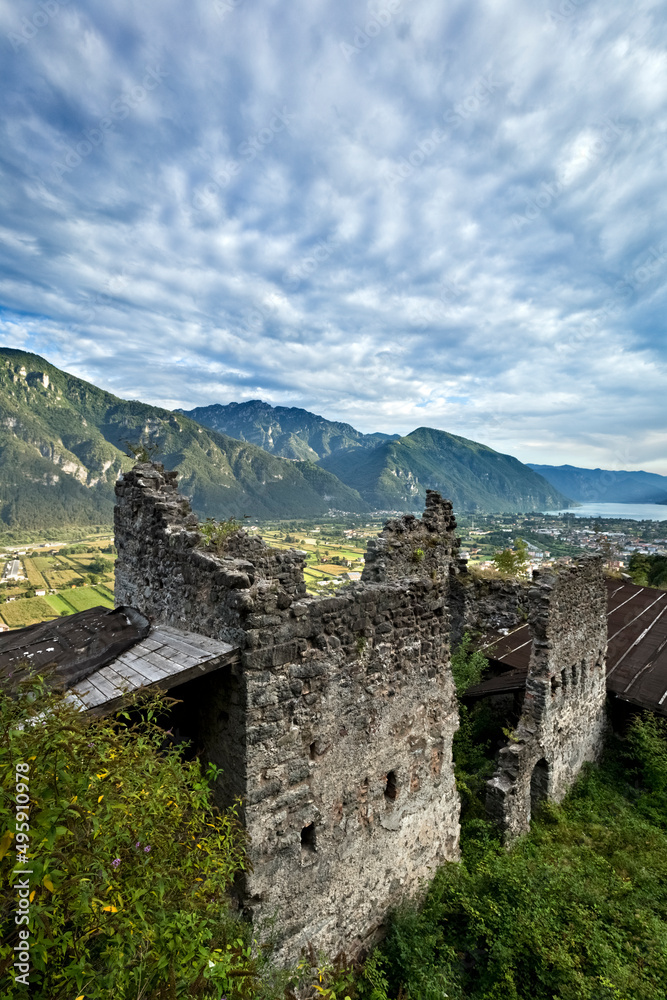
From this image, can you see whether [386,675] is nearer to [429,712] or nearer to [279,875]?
[429,712]

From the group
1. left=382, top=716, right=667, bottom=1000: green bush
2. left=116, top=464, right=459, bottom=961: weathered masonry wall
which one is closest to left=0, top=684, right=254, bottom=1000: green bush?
left=116, top=464, right=459, bottom=961: weathered masonry wall

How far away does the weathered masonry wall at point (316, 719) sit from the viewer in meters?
4.51

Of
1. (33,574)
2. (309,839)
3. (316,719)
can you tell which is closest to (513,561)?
(316,719)

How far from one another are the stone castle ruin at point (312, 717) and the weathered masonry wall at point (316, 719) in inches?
0.8

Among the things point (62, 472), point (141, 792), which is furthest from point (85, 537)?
point (141, 792)

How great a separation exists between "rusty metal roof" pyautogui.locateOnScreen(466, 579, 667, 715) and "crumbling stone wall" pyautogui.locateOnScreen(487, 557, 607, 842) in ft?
2.88

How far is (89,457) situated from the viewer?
130250mm

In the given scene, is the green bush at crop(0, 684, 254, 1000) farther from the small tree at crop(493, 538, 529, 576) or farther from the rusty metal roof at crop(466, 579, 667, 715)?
the small tree at crop(493, 538, 529, 576)

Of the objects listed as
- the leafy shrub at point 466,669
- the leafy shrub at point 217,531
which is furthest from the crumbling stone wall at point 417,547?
the leafy shrub at point 217,531

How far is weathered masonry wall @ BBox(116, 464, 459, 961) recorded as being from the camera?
451 cm

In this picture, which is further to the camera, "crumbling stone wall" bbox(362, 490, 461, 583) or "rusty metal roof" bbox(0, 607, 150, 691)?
"crumbling stone wall" bbox(362, 490, 461, 583)

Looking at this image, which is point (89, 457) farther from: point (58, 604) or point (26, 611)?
point (26, 611)

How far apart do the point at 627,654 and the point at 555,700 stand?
18.2ft

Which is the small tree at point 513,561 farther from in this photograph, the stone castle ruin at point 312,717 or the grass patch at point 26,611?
the grass patch at point 26,611
